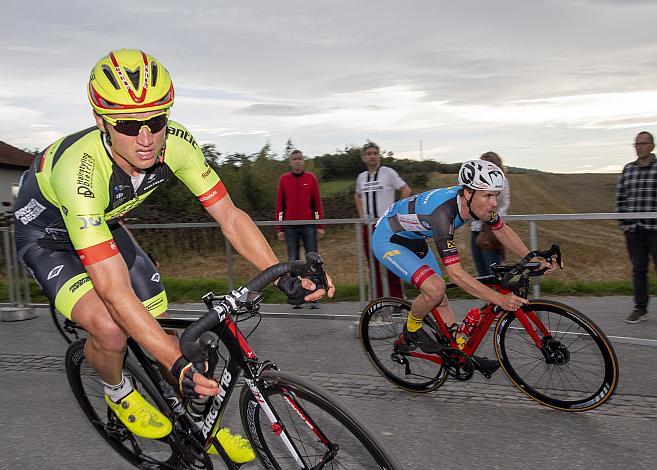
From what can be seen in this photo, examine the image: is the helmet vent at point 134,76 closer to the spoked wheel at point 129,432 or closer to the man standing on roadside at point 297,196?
the spoked wheel at point 129,432

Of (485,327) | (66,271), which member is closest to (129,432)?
(66,271)

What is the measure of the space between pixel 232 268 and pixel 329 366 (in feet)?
8.57

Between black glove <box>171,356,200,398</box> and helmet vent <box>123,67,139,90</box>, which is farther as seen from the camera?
helmet vent <box>123,67,139,90</box>

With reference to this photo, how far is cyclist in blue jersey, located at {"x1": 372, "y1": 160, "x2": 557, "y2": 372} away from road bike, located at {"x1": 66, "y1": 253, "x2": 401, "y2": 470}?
2.02m

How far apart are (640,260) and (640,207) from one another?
0.55m

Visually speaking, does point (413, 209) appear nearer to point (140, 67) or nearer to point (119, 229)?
point (119, 229)

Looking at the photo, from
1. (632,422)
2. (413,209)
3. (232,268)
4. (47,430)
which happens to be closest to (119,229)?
(47,430)

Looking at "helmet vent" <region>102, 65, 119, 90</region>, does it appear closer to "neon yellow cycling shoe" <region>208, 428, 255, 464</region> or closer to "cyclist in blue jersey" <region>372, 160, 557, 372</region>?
"neon yellow cycling shoe" <region>208, 428, 255, 464</region>

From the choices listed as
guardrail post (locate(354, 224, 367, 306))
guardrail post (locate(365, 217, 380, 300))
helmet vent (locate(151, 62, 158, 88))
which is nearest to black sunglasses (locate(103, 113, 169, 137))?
helmet vent (locate(151, 62, 158, 88))

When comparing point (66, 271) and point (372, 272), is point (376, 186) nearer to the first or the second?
point (372, 272)

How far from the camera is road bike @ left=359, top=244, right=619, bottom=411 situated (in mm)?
4234

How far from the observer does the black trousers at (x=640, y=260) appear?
650 cm

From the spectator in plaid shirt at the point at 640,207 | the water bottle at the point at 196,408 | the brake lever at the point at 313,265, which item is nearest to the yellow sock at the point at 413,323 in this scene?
A: the water bottle at the point at 196,408

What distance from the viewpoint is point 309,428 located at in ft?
8.66
